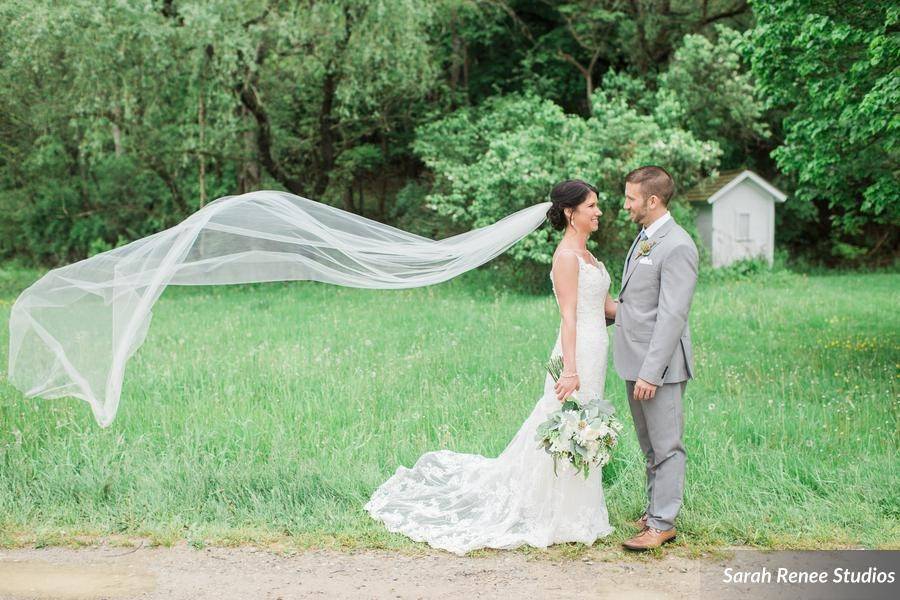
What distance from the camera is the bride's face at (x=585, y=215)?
18.1 feet

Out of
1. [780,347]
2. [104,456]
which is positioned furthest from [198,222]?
[780,347]

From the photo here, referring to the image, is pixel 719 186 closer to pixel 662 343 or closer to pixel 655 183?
pixel 655 183

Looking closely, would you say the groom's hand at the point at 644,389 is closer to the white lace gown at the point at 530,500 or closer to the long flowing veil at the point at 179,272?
the white lace gown at the point at 530,500

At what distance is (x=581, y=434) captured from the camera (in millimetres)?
5227

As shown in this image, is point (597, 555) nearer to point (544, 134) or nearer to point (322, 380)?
point (322, 380)

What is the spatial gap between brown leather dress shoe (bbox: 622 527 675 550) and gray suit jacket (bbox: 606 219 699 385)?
0.98 metres

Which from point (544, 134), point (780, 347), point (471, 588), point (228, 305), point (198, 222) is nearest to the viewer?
point (471, 588)

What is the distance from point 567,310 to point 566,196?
75 cm

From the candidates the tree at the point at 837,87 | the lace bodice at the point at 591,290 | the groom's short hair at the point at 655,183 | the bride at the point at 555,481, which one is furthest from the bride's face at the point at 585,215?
the tree at the point at 837,87

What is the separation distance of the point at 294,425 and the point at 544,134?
42.0 ft

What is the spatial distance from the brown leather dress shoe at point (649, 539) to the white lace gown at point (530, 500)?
0.90 ft

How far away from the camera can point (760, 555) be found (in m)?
5.18

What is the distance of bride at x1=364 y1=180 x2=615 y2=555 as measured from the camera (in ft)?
17.9

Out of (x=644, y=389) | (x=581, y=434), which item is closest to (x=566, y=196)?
(x=644, y=389)
